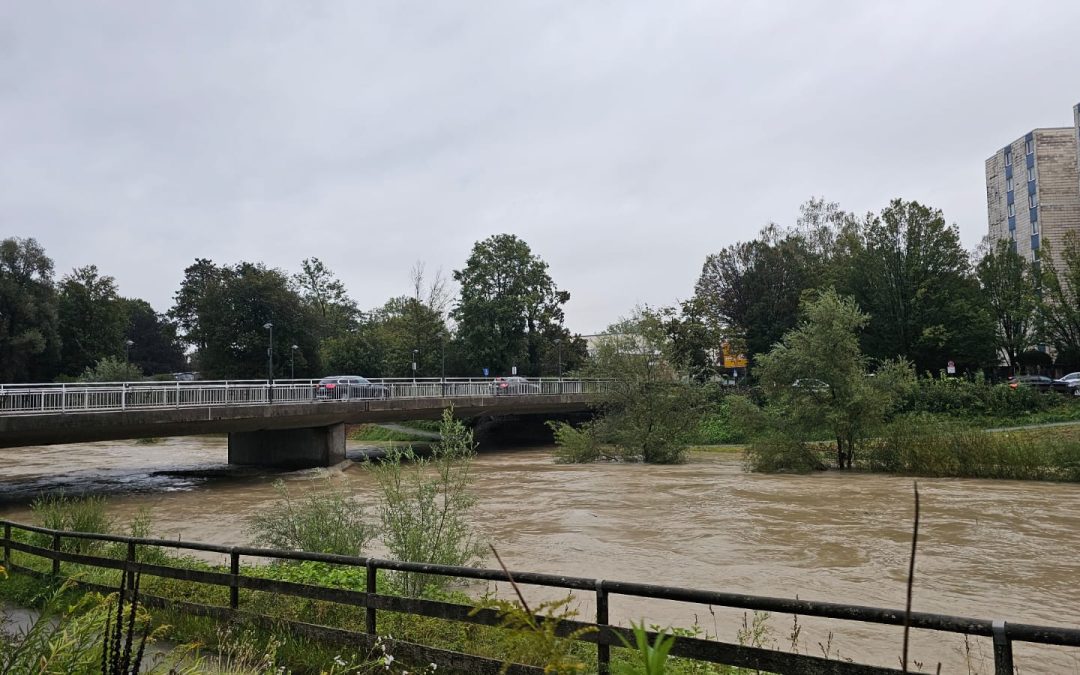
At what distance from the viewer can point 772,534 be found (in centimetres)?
1836

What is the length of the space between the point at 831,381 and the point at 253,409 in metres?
25.7

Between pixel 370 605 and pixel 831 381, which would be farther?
pixel 831 381

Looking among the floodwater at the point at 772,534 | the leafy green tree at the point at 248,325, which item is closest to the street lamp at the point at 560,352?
the leafy green tree at the point at 248,325

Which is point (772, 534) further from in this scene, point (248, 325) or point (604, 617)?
point (248, 325)

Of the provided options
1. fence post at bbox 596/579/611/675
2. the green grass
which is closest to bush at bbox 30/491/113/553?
fence post at bbox 596/579/611/675

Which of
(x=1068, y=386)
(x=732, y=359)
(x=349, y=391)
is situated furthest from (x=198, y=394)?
(x=732, y=359)

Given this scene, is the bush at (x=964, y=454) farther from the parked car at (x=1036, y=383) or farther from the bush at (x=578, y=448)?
the parked car at (x=1036, y=383)

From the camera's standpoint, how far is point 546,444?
186 ft

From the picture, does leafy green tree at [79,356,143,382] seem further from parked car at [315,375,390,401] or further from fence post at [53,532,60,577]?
fence post at [53,532,60,577]

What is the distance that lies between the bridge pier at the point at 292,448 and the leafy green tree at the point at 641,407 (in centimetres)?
1229

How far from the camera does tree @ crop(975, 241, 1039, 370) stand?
59500 mm

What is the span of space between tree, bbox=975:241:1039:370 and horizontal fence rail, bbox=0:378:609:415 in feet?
128

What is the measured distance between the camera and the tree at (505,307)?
2645 inches

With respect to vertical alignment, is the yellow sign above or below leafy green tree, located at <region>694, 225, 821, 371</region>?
below
